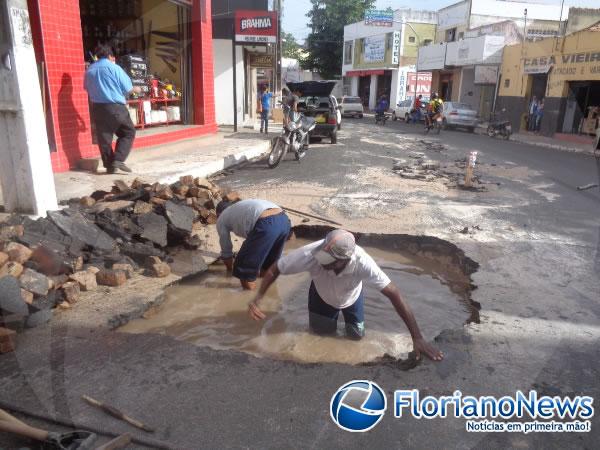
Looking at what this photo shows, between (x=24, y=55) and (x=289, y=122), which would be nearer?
(x=24, y=55)

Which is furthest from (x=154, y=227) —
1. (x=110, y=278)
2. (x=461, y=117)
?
(x=461, y=117)

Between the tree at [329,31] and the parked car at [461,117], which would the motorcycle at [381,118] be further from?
the tree at [329,31]

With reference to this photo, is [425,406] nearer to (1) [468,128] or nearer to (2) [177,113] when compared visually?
(2) [177,113]

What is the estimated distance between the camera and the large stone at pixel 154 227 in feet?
16.0

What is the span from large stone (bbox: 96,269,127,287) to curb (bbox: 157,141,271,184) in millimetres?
3181

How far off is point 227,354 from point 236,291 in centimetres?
142

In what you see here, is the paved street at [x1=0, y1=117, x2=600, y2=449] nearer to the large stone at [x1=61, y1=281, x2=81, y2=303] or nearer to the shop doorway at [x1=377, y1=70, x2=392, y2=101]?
the large stone at [x1=61, y1=281, x2=81, y2=303]

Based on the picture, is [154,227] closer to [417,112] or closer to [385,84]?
[417,112]

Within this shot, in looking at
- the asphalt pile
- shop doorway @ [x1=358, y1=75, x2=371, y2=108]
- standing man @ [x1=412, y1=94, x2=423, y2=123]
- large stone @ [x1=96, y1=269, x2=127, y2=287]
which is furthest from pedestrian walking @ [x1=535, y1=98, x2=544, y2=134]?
shop doorway @ [x1=358, y1=75, x2=371, y2=108]

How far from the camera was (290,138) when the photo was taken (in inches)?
417

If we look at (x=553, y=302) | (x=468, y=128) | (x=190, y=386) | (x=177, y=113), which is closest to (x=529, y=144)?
(x=468, y=128)

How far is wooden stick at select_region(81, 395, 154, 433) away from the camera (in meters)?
2.38

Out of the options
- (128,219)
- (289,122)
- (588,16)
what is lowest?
(128,219)

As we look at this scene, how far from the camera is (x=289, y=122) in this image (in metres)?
10.6
